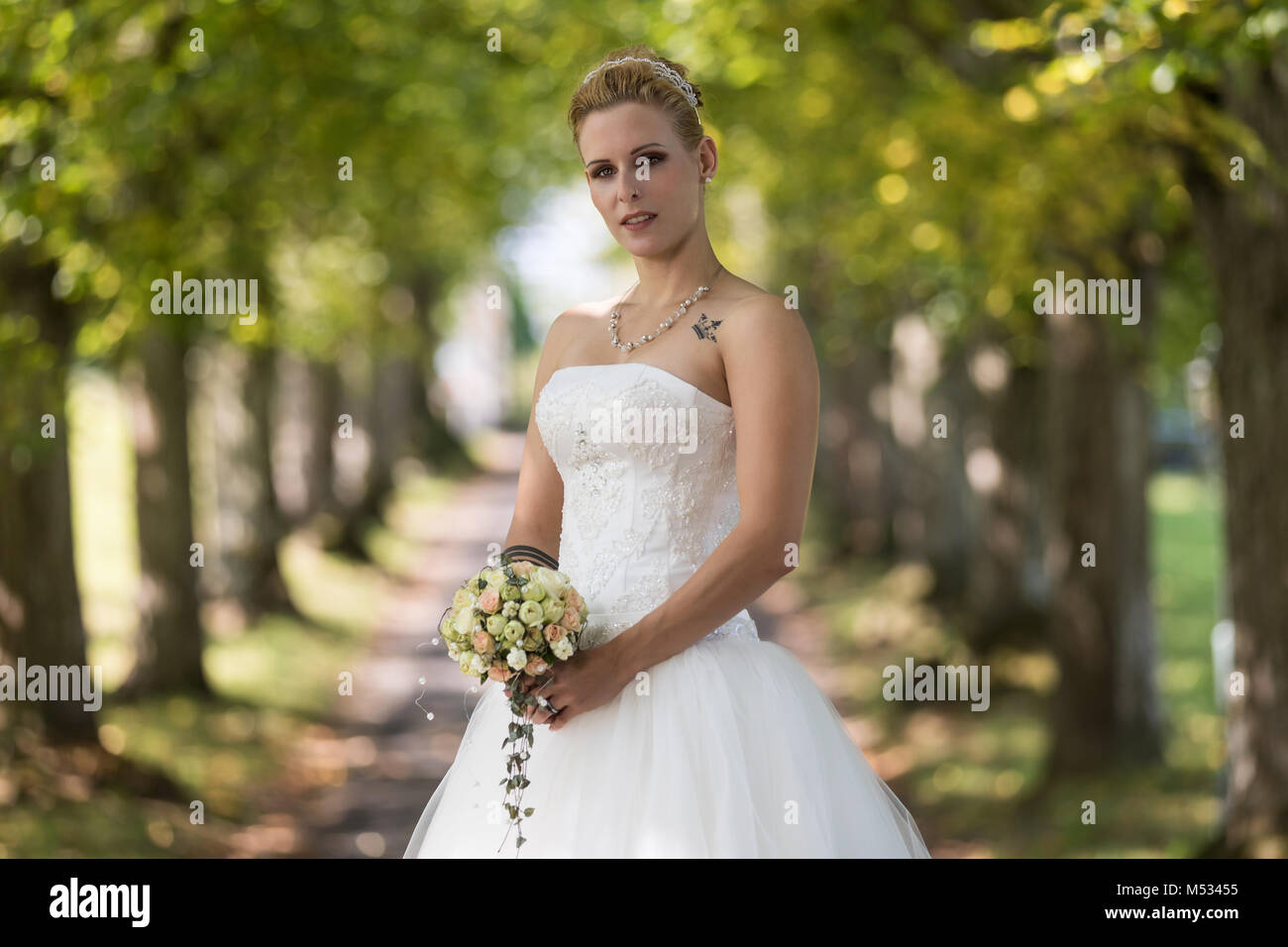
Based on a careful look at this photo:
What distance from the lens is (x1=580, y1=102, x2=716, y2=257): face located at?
3570 mm

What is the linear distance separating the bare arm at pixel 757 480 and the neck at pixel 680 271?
0.25m

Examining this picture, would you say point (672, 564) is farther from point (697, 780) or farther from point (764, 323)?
point (764, 323)

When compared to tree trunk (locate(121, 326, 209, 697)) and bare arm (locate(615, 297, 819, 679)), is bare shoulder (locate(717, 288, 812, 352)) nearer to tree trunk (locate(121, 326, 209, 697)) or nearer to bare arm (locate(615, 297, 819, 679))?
bare arm (locate(615, 297, 819, 679))

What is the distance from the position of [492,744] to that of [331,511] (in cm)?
2280

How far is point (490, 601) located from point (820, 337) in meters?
20.1

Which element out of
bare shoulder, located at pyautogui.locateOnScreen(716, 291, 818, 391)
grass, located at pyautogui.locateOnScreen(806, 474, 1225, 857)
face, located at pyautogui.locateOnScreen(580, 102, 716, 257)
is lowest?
grass, located at pyautogui.locateOnScreen(806, 474, 1225, 857)

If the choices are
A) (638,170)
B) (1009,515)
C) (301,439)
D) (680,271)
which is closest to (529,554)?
(680,271)

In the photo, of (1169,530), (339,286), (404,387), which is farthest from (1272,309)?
(404,387)

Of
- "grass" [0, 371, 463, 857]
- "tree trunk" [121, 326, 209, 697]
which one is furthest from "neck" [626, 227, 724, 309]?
"tree trunk" [121, 326, 209, 697]

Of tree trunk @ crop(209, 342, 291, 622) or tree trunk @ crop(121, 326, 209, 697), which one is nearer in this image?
tree trunk @ crop(121, 326, 209, 697)

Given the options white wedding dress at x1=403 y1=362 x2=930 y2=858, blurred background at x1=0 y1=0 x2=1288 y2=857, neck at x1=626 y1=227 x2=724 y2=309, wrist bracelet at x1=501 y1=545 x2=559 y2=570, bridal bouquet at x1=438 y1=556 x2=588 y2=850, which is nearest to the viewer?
bridal bouquet at x1=438 y1=556 x2=588 y2=850

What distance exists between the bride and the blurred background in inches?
37.4

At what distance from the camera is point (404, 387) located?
40.0 meters

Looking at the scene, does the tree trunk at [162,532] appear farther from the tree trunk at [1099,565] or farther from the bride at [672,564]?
the bride at [672,564]
